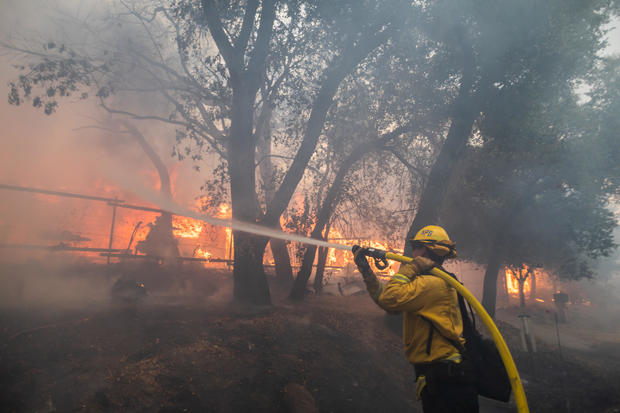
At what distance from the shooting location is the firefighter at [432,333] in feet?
8.67

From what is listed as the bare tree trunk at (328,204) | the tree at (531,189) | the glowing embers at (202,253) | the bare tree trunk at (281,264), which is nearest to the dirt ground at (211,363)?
the bare tree trunk at (328,204)

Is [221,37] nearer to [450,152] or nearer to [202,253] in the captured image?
[450,152]

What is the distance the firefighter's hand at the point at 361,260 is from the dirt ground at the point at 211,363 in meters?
2.89

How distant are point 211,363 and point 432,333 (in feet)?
12.6

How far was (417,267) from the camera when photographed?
2906 mm

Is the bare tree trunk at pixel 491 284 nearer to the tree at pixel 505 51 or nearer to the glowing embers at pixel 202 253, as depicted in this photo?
the tree at pixel 505 51

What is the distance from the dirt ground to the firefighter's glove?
10.2 ft

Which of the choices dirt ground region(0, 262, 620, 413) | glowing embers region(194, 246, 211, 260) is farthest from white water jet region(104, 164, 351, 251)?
dirt ground region(0, 262, 620, 413)

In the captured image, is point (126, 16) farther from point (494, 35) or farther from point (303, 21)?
point (494, 35)

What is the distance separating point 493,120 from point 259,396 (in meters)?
9.26

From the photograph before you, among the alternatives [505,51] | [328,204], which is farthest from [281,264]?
[505,51]

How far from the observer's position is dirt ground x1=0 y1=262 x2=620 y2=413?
4168mm

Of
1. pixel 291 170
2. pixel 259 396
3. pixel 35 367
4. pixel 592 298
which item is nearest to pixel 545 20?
pixel 291 170

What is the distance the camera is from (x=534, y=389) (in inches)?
300
